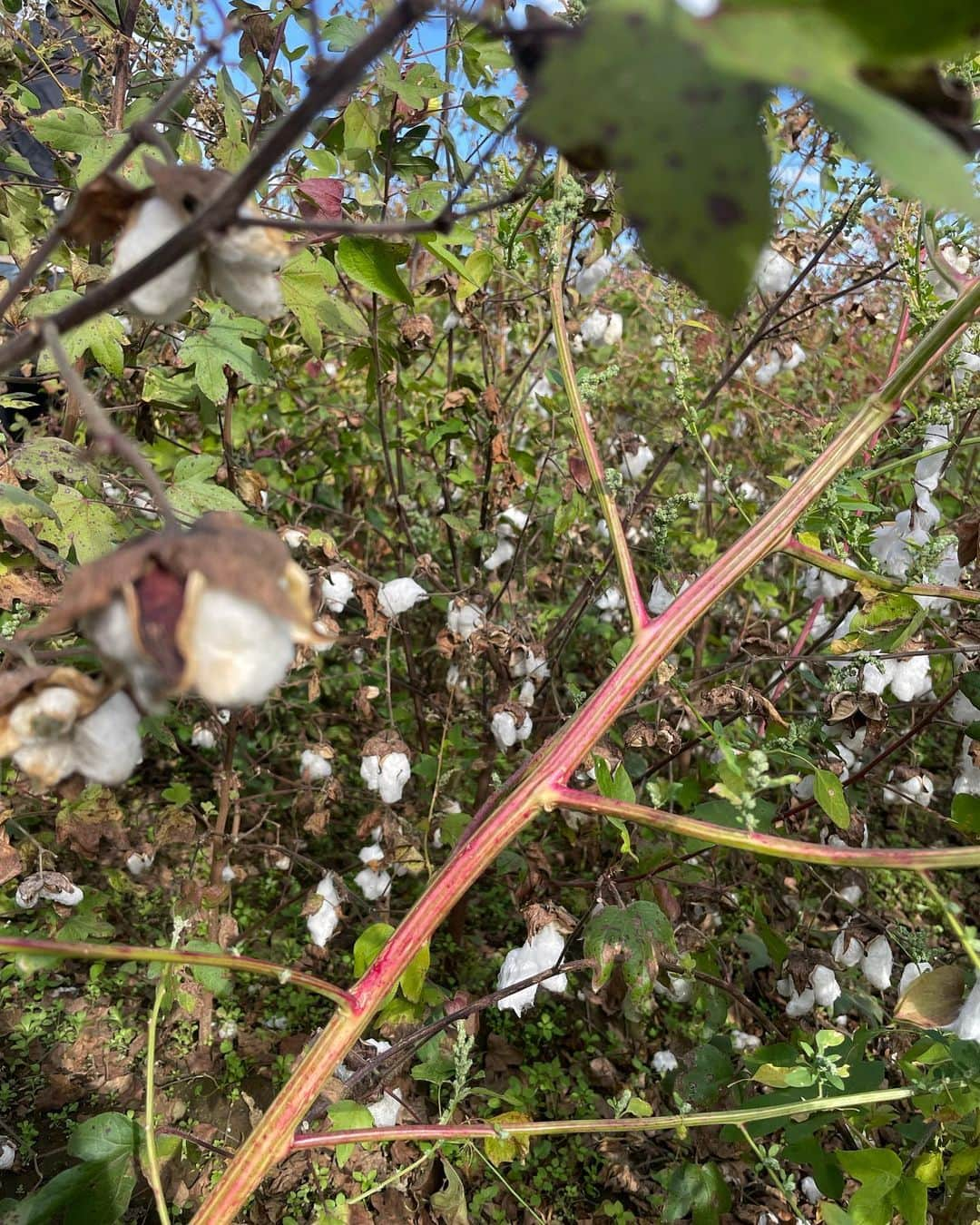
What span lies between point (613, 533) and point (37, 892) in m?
1.12

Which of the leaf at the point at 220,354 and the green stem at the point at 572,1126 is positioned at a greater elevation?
the leaf at the point at 220,354

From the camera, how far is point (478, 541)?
1.94m

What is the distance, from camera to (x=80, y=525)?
1.18 metres

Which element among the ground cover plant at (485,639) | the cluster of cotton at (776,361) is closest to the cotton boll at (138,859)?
the ground cover plant at (485,639)

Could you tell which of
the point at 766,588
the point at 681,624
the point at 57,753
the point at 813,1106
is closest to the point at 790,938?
the point at 766,588

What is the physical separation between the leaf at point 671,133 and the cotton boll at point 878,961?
1.47 metres

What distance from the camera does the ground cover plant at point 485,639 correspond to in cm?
39

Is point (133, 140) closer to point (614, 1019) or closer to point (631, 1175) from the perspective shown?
point (631, 1175)

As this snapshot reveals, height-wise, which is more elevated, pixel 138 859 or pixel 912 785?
pixel 912 785

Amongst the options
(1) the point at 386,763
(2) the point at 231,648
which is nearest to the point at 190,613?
(2) the point at 231,648

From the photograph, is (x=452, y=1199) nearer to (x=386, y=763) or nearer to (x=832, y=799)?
(x=386, y=763)

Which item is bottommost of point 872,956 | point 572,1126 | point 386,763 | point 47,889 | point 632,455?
point 47,889

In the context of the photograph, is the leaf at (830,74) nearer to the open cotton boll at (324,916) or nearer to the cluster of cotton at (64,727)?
the cluster of cotton at (64,727)

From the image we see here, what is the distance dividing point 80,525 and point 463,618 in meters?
→ 0.82
